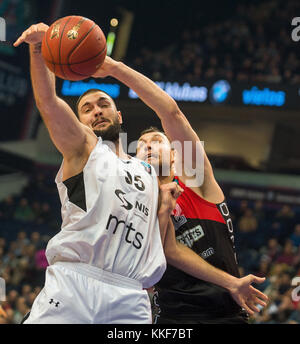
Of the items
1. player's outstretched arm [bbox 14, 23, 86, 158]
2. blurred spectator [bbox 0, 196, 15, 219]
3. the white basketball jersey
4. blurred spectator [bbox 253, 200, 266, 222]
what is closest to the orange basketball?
player's outstretched arm [bbox 14, 23, 86, 158]

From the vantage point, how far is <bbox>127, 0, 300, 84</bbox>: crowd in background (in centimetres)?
→ 1499

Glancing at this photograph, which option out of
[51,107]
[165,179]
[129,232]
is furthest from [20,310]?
[51,107]

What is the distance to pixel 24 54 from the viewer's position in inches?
624

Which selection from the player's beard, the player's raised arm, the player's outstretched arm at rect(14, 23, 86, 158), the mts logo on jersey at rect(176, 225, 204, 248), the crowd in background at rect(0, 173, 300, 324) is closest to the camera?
the player's outstretched arm at rect(14, 23, 86, 158)

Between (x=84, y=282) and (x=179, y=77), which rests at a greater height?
(x=179, y=77)

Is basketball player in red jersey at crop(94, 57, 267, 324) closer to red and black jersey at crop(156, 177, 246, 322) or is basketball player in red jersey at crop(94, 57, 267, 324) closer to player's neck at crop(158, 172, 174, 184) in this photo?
red and black jersey at crop(156, 177, 246, 322)

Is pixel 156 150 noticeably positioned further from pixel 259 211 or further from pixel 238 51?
pixel 238 51

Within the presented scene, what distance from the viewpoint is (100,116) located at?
11.7 ft

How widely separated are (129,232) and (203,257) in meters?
0.85

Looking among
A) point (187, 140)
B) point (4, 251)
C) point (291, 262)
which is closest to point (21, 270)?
point (4, 251)

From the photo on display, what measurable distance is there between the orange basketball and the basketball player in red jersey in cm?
33

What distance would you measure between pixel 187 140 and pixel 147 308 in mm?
1268
